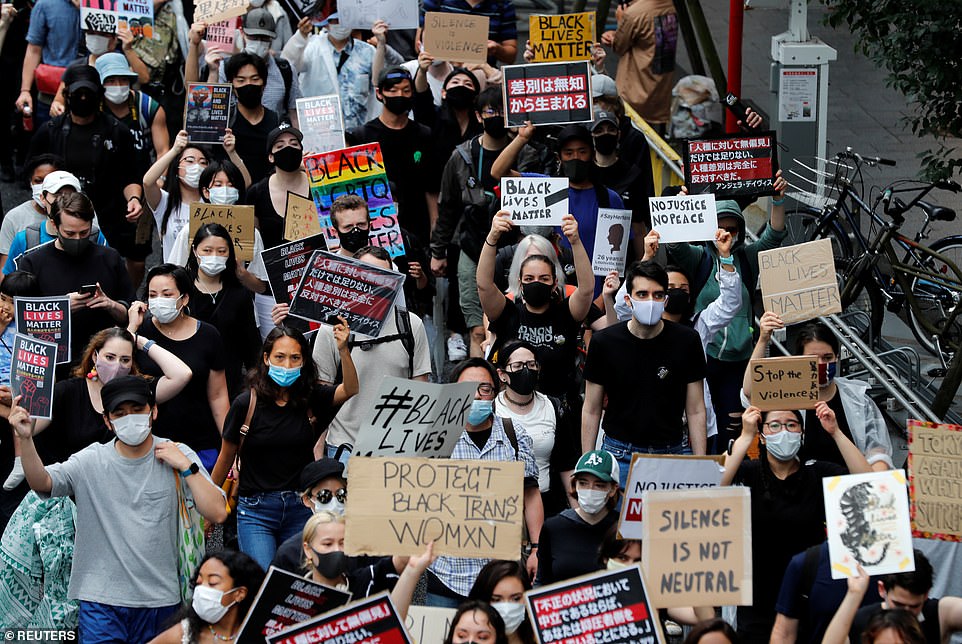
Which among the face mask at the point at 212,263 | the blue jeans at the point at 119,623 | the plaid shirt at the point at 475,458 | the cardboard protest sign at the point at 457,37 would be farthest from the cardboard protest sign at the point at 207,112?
the blue jeans at the point at 119,623

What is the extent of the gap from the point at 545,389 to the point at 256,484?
1.77m

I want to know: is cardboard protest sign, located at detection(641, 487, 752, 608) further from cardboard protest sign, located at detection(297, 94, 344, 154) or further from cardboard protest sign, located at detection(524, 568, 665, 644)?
cardboard protest sign, located at detection(297, 94, 344, 154)

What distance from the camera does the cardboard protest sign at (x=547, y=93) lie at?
10688 mm

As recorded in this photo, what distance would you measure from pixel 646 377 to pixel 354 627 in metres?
2.77

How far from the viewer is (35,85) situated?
13742 millimetres

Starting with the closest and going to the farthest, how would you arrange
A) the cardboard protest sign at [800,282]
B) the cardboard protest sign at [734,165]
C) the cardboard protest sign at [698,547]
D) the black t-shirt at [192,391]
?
the cardboard protest sign at [698,547] → the black t-shirt at [192,391] → the cardboard protest sign at [800,282] → the cardboard protest sign at [734,165]

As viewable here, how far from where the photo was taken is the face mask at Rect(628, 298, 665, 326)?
329 inches

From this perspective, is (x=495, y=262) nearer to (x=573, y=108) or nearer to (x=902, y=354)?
(x=573, y=108)

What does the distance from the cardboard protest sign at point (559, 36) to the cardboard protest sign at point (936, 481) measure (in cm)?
583

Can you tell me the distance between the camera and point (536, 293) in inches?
353

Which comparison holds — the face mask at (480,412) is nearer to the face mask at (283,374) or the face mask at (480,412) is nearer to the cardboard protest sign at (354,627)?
the face mask at (283,374)

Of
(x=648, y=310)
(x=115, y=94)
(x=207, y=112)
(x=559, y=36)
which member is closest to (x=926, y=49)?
(x=648, y=310)

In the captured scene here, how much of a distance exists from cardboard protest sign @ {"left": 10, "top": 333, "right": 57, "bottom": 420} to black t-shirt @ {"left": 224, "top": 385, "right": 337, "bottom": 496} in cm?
89

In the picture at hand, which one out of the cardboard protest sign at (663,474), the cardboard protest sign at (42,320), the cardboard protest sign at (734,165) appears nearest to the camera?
the cardboard protest sign at (663,474)
